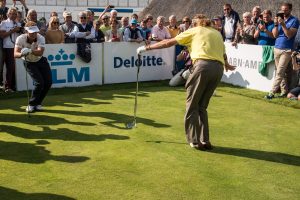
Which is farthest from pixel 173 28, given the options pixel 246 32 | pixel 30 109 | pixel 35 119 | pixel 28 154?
pixel 28 154

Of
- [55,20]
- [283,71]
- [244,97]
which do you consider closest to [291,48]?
[283,71]

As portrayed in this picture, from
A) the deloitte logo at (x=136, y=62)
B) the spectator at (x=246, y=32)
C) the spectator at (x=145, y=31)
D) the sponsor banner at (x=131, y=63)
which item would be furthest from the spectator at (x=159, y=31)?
the spectator at (x=246, y=32)

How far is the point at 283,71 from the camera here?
1077 centimetres

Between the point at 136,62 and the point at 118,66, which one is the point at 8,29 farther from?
the point at 136,62

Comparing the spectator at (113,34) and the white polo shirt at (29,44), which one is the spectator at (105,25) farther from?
the white polo shirt at (29,44)

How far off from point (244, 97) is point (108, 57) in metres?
4.30

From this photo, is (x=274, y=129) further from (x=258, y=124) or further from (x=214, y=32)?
(x=214, y=32)

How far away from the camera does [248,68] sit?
12461 millimetres

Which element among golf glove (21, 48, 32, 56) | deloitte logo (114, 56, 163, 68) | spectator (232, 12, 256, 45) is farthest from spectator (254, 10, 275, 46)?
golf glove (21, 48, 32, 56)

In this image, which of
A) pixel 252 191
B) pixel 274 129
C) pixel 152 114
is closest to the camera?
pixel 252 191

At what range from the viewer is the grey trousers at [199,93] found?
613 centimetres

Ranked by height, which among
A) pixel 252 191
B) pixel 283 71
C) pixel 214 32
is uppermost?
pixel 214 32

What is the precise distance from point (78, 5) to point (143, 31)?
38.8 m

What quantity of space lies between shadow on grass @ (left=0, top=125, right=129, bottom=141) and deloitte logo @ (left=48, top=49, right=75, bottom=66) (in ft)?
14.2
